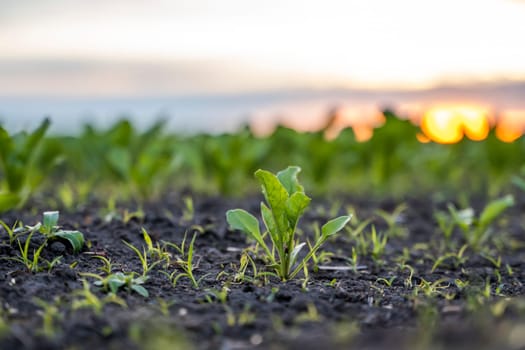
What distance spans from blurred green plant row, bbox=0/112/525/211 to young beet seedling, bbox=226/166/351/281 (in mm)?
1918

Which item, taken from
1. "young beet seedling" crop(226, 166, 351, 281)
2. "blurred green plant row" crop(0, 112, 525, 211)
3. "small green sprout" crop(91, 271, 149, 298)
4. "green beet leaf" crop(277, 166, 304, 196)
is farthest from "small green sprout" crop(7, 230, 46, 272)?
"blurred green plant row" crop(0, 112, 525, 211)

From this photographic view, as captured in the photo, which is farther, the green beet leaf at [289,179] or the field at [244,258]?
the green beet leaf at [289,179]

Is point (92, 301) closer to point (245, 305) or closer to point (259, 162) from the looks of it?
point (245, 305)

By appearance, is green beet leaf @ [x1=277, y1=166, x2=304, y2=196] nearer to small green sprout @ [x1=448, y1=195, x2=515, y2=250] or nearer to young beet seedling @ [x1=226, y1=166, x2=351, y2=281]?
young beet seedling @ [x1=226, y1=166, x2=351, y2=281]

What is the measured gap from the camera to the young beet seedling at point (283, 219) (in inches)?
87.7

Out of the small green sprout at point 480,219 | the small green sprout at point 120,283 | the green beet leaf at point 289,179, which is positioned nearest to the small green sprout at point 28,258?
the small green sprout at point 120,283

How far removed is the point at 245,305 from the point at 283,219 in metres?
0.47

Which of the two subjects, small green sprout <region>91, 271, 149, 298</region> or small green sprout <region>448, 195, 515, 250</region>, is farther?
small green sprout <region>448, 195, 515, 250</region>

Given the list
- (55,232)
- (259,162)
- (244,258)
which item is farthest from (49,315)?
(259,162)

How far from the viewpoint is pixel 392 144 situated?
5375mm

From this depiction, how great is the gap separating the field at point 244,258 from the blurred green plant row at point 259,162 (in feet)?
0.07

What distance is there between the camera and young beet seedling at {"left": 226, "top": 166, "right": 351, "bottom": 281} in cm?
223

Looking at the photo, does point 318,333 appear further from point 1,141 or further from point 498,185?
point 498,185

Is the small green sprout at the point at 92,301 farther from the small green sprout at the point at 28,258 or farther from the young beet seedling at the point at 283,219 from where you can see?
the young beet seedling at the point at 283,219
